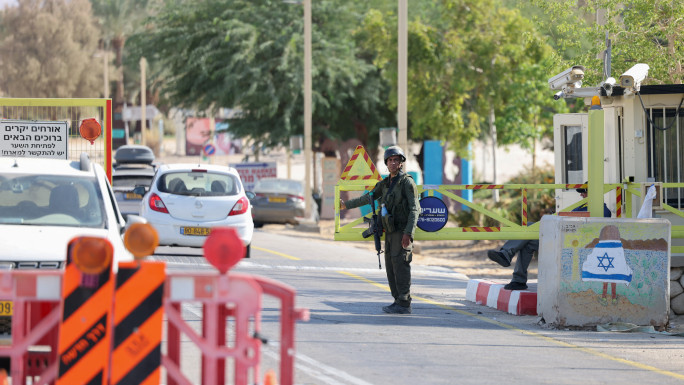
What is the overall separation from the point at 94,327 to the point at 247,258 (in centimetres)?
1442

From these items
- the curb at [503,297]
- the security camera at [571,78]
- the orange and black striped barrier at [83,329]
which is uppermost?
the security camera at [571,78]

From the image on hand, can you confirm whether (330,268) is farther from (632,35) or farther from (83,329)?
(83,329)

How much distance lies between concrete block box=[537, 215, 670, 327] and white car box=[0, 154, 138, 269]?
4592 millimetres

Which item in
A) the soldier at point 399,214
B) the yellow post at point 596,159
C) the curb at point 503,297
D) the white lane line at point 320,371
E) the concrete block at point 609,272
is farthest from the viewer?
the curb at point 503,297

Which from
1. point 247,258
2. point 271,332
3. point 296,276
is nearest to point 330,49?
point 247,258

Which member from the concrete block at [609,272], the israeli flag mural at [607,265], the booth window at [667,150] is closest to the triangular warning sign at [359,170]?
the concrete block at [609,272]

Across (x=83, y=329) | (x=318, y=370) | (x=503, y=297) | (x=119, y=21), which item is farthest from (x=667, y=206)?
(x=119, y=21)

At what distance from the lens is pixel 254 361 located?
595 centimetres

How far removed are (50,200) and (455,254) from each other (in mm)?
16482

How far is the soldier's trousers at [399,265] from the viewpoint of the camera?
1279cm

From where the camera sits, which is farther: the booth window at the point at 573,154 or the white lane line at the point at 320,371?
the booth window at the point at 573,154

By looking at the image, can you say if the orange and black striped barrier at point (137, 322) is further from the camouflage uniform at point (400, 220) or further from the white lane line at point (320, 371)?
the camouflage uniform at point (400, 220)

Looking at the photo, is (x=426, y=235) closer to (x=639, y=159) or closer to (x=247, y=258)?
(x=639, y=159)

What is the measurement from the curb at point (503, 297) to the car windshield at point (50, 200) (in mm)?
5477
